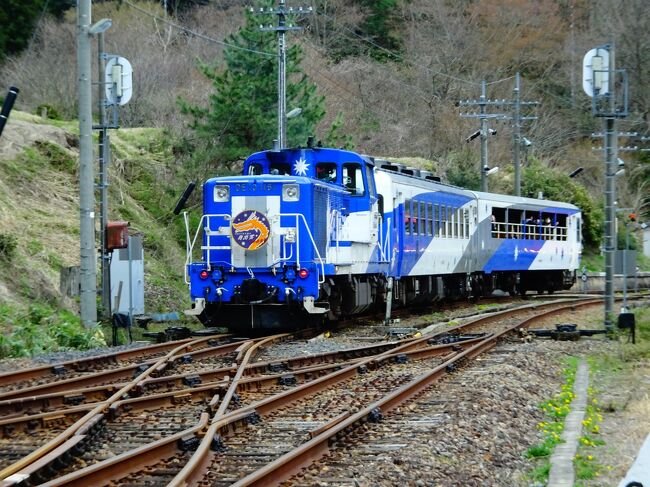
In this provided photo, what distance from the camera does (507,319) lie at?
78.0 feet

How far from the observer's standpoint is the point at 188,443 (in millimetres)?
8328

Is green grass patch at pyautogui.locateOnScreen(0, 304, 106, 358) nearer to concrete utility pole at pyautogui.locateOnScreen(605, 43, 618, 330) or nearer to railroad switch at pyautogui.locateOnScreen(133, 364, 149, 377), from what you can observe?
railroad switch at pyautogui.locateOnScreen(133, 364, 149, 377)

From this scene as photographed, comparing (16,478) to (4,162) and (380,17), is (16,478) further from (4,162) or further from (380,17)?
(380,17)

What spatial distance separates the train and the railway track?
2.40 m

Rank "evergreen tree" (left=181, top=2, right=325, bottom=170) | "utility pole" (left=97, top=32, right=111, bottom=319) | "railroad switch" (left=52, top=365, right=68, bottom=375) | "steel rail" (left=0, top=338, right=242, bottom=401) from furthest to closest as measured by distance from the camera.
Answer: "evergreen tree" (left=181, top=2, right=325, bottom=170) < "utility pole" (left=97, top=32, right=111, bottom=319) < "railroad switch" (left=52, top=365, right=68, bottom=375) < "steel rail" (left=0, top=338, right=242, bottom=401)

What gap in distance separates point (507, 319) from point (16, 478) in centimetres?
1819

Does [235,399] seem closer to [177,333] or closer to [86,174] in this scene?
[177,333]

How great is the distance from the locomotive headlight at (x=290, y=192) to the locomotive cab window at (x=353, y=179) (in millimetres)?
2757

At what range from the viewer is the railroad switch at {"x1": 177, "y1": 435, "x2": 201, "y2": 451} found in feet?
27.2

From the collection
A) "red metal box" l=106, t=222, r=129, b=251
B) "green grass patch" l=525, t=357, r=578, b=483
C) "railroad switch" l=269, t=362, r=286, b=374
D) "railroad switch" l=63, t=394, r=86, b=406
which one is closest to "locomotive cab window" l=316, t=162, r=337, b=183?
"red metal box" l=106, t=222, r=129, b=251

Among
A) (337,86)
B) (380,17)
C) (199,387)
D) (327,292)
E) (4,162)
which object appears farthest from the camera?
(380,17)

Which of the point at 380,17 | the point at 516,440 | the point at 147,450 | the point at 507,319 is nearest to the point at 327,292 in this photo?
the point at 507,319

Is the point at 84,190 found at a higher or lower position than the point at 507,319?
higher

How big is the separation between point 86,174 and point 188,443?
11686mm
